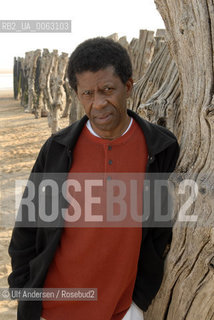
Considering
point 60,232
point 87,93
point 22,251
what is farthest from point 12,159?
point 87,93

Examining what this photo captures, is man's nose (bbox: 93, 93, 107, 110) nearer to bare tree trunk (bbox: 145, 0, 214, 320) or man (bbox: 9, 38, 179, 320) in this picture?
man (bbox: 9, 38, 179, 320)

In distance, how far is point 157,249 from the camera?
5.99 feet

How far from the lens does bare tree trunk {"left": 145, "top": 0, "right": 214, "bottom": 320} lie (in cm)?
161

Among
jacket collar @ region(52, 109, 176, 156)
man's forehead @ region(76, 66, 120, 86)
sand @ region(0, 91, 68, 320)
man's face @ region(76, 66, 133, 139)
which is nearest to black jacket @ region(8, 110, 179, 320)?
jacket collar @ region(52, 109, 176, 156)

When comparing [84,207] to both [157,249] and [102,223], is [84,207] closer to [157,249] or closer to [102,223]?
[102,223]

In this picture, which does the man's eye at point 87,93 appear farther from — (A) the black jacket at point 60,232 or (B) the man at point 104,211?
(A) the black jacket at point 60,232

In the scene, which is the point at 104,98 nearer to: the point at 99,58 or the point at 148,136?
the point at 99,58

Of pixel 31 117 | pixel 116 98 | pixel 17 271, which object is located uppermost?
pixel 116 98

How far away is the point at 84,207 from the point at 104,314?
0.51 meters

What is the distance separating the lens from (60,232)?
174cm

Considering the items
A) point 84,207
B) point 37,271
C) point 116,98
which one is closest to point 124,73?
point 116,98

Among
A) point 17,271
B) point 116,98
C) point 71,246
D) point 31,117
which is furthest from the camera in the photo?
point 31,117

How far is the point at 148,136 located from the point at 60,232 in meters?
0.61

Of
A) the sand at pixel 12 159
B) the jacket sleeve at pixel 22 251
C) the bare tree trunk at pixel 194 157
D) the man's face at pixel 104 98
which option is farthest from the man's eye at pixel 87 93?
the sand at pixel 12 159
